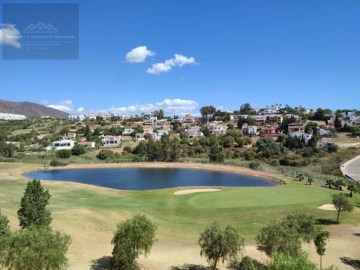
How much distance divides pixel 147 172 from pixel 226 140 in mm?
37067

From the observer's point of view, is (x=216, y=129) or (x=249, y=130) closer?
(x=249, y=130)

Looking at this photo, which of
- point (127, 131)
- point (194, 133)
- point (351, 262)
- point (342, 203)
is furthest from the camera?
point (127, 131)

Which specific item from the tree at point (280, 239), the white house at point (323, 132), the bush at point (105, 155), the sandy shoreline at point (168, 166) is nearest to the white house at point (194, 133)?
the bush at point (105, 155)

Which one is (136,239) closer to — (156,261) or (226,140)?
(156,261)

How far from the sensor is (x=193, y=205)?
3738 cm

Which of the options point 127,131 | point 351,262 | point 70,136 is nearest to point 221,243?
point 351,262

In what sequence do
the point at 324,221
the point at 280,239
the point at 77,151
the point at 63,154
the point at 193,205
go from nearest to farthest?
the point at 280,239, the point at 324,221, the point at 193,205, the point at 63,154, the point at 77,151

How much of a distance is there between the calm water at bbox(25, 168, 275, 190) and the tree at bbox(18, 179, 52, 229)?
3136 cm

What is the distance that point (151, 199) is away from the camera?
41.3m

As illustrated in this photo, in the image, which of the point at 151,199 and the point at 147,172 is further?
the point at 147,172

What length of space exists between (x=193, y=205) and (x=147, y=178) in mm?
29473

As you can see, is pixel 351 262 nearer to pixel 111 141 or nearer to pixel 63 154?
pixel 63 154

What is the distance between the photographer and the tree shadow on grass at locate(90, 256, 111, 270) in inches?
820

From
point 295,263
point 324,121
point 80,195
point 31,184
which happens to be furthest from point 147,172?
point 324,121
